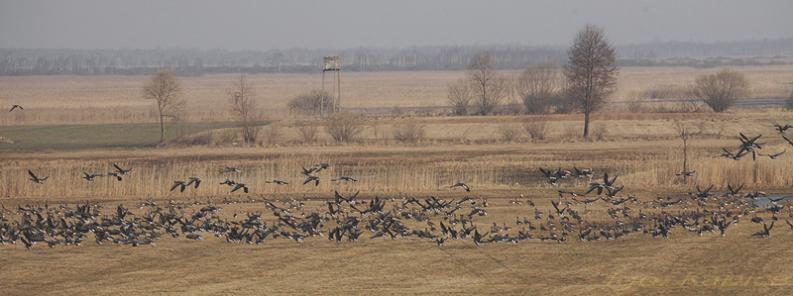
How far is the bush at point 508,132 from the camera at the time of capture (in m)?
79.0

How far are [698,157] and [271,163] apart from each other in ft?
77.1

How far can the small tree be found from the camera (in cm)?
9988

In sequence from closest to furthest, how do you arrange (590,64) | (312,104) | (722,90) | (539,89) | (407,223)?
(407,223)
(590,64)
(722,90)
(539,89)
(312,104)

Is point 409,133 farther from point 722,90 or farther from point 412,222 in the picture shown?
point 412,222

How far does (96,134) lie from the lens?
89188mm

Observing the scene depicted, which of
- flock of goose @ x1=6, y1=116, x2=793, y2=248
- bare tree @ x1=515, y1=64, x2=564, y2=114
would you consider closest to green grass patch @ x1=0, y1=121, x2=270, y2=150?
bare tree @ x1=515, y1=64, x2=564, y2=114

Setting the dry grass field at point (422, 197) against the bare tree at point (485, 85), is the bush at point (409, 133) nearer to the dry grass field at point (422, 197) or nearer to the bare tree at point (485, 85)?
the dry grass field at point (422, 197)

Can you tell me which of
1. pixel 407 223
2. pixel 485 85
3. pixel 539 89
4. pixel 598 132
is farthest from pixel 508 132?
pixel 407 223

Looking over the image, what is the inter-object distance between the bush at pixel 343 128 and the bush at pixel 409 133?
294 centimetres

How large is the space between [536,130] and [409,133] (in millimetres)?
9122

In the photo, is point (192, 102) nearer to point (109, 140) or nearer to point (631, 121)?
point (109, 140)

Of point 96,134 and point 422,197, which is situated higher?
point 422,197

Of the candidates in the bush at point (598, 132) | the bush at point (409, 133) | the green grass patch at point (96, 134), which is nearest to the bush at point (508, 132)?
the bush at point (598, 132)

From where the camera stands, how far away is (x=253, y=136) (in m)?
79.7
